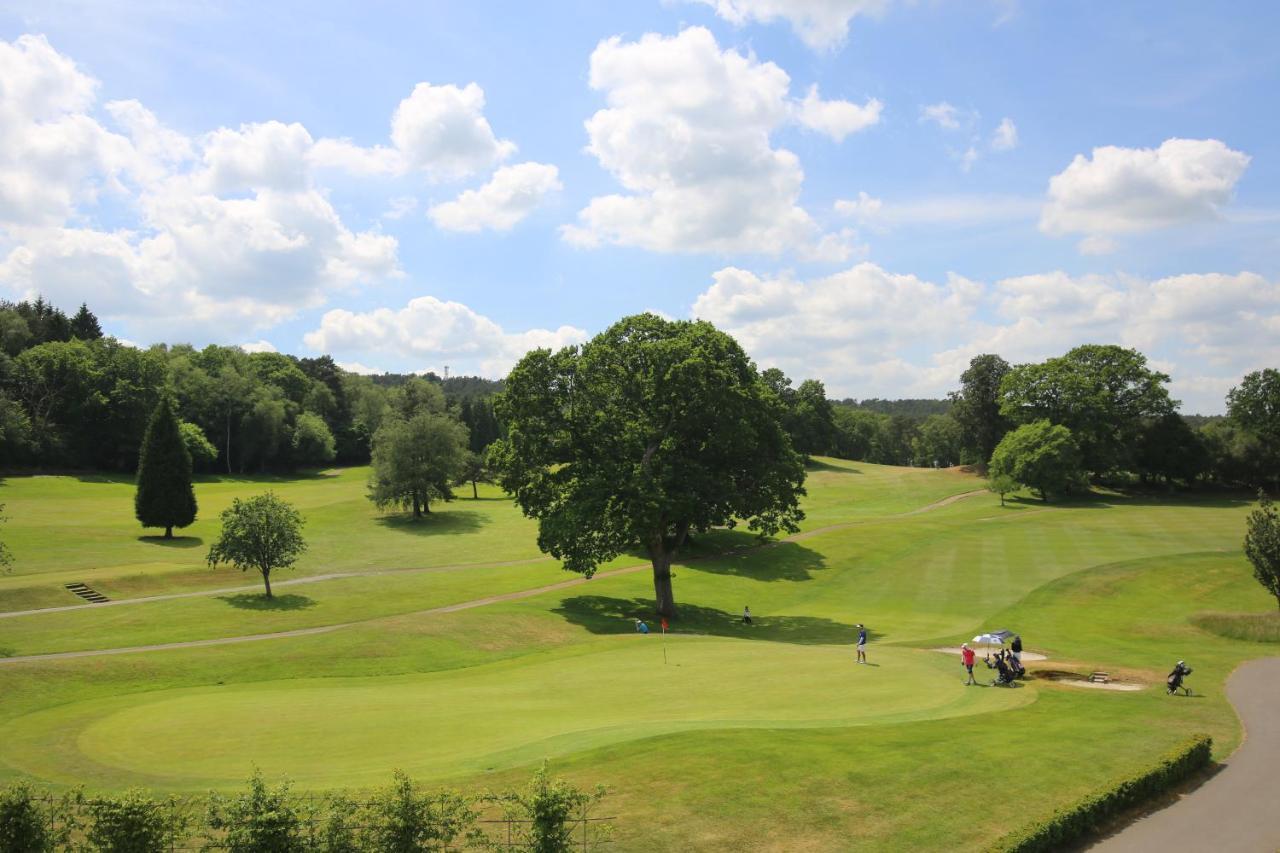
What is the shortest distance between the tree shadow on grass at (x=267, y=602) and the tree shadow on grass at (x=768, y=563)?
30.8m

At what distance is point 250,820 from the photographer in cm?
1345

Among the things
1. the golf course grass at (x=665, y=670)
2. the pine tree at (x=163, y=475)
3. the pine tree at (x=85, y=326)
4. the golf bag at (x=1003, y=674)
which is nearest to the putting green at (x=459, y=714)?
the golf course grass at (x=665, y=670)

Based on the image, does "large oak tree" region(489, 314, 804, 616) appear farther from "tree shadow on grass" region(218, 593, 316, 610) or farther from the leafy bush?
the leafy bush

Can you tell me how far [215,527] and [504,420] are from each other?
4396 cm

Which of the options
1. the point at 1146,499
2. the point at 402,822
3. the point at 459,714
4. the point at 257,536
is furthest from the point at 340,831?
the point at 1146,499

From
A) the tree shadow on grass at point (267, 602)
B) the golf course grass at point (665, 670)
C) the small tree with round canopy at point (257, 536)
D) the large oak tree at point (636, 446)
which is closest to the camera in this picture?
the golf course grass at point (665, 670)

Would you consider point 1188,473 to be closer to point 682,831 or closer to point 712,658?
point 712,658

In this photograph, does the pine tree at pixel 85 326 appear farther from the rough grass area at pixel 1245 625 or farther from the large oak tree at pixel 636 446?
the rough grass area at pixel 1245 625

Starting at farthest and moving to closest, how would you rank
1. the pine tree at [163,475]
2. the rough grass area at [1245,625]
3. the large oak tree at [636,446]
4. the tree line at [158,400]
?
the tree line at [158,400] < the pine tree at [163,475] < the large oak tree at [636,446] < the rough grass area at [1245,625]

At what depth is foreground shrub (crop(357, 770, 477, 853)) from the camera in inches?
557

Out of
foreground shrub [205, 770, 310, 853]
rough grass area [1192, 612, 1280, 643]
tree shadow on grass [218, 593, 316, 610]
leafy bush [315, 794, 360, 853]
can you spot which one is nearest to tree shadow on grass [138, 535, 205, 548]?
tree shadow on grass [218, 593, 316, 610]

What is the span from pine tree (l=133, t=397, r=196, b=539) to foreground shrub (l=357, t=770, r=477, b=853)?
216ft

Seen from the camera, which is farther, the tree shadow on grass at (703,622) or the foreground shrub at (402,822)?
the tree shadow on grass at (703,622)

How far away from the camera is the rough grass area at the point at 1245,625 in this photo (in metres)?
41.8
